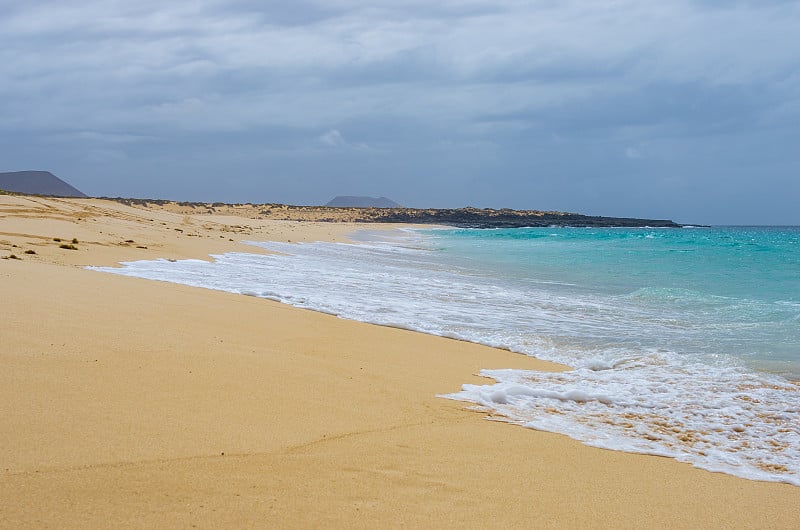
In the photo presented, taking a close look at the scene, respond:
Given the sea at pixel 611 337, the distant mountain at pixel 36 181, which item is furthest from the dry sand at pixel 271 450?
the distant mountain at pixel 36 181

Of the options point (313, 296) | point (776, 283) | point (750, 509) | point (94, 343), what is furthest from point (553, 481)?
point (776, 283)

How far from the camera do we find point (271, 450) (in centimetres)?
323

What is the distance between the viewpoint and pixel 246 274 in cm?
1205

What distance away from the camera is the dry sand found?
8.68ft

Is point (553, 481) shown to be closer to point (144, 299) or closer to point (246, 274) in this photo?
point (144, 299)

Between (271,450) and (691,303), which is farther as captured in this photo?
(691,303)

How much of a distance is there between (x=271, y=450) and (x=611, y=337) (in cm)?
615

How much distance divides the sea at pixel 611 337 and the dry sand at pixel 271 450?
0.47m

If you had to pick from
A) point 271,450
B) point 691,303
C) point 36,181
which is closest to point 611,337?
point 691,303

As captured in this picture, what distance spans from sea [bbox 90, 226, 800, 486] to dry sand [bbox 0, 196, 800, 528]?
467 millimetres

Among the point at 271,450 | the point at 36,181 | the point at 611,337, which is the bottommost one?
the point at 611,337

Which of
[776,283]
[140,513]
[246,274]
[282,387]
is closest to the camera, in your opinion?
[140,513]

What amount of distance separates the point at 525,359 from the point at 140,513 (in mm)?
4910

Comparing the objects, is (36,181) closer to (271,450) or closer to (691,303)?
(691,303)
